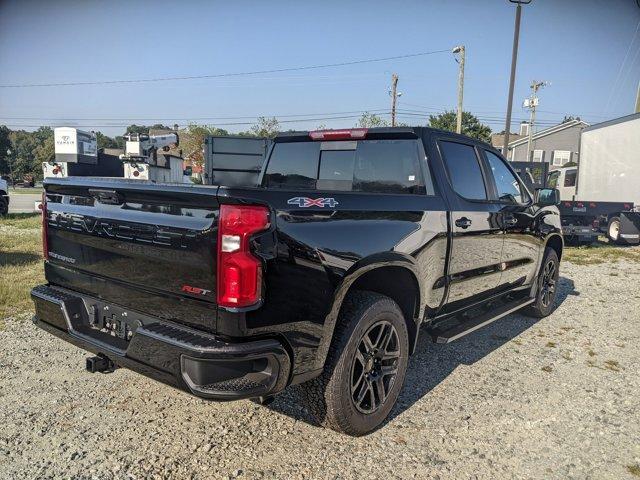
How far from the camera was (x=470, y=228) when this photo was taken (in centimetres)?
385

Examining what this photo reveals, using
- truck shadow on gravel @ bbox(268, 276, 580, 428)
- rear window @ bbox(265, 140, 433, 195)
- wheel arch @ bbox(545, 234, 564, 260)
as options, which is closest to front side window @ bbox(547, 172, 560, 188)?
wheel arch @ bbox(545, 234, 564, 260)

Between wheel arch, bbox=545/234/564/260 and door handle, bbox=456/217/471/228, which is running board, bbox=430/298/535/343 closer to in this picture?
door handle, bbox=456/217/471/228

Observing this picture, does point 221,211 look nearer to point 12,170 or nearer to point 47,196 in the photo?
point 47,196

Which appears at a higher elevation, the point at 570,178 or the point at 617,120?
the point at 617,120

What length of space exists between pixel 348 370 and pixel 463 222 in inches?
62.2

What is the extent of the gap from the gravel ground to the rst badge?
4.79 feet

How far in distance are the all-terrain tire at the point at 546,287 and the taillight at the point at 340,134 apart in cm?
311

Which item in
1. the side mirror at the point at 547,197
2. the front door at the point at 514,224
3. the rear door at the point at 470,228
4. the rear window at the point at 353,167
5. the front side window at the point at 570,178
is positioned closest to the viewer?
the rear window at the point at 353,167

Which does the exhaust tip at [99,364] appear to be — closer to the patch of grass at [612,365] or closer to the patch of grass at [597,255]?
the patch of grass at [612,365]

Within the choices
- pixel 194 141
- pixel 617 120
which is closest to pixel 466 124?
pixel 194 141

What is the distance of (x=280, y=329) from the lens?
2.41 meters

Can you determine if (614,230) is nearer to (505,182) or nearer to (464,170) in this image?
(505,182)

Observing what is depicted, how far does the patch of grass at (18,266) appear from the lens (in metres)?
5.62

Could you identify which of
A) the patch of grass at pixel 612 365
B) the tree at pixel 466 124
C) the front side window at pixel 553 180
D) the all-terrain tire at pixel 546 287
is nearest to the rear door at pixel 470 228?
the patch of grass at pixel 612 365
